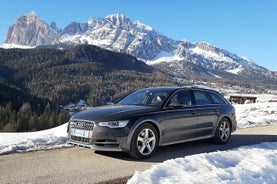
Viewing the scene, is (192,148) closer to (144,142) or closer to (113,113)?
(144,142)

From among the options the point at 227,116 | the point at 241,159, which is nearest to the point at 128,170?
the point at 241,159

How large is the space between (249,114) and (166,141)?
38.4ft

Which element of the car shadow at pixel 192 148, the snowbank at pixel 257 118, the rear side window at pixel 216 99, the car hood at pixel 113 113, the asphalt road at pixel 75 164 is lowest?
the asphalt road at pixel 75 164

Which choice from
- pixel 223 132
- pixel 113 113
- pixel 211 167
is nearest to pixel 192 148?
pixel 223 132

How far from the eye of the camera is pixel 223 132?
9.26 metres

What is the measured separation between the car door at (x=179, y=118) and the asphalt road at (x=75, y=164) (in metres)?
0.40

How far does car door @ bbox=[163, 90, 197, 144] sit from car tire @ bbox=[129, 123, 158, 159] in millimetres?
353

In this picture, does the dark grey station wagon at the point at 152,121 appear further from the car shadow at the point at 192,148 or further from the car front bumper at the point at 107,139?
the car shadow at the point at 192,148

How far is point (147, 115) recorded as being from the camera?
721 cm

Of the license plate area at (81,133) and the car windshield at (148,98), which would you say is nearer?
the license plate area at (81,133)

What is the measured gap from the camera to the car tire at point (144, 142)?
6.97 metres

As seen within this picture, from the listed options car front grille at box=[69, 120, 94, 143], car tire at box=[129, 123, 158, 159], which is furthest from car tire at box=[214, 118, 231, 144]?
car front grille at box=[69, 120, 94, 143]

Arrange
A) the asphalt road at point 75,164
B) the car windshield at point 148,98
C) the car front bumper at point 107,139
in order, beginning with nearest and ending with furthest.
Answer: the asphalt road at point 75,164 → the car front bumper at point 107,139 → the car windshield at point 148,98

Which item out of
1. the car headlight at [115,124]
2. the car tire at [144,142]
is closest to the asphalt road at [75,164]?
the car tire at [144,142]
